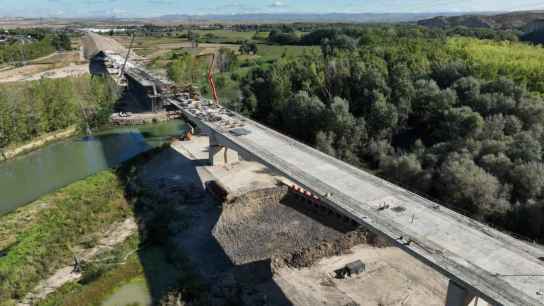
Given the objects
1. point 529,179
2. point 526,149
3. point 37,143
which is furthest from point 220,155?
point 37,143

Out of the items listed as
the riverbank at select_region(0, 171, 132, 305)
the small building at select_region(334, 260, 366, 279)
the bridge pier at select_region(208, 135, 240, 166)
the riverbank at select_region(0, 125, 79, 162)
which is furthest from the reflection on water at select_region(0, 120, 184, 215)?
the small building at select_region(334, 260, 366, 279)

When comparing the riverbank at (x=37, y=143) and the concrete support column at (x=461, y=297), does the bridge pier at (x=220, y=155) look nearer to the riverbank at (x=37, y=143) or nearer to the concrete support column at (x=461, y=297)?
the riverbank at (x=37, y=143)

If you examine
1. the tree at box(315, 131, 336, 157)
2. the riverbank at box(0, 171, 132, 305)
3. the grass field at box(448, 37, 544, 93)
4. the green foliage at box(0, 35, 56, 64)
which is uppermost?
the grass field at box(448, 37, 544, 93)

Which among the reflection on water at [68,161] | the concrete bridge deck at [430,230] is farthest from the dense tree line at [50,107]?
the concrete bridge deck at [430,230]

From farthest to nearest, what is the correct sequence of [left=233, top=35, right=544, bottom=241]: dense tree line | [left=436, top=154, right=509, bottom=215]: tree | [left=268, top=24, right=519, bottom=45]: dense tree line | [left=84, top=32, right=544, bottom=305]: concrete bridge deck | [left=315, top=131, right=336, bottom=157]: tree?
[left=268, top=24, right=519, bottom=45]: dense tree line, [left=315, top=131, right=336, bottom=157]: tree, [left=233, top=35, right=544, bottom=241]: dense tree line, [left=436, top=154, right=509, bottom=215]: tree, [left=84, top=32, right=544, bottom=305]: concrete bridge deck

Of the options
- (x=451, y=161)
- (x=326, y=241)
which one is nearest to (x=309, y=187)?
(x=326, y=241)

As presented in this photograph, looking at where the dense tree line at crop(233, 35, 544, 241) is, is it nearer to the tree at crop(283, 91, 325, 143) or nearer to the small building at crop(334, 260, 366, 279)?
the tree at crop(283, 91, 325, 143)

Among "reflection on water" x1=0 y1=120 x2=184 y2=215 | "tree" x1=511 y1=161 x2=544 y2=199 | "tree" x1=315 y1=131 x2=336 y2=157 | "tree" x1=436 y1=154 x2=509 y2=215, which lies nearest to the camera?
"tree" x1=436 y1=154 x2=509 y2=215

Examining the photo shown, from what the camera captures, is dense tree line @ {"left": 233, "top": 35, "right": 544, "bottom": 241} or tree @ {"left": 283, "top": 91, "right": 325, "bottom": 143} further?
tree @ {"left": 283, "top": 91, "right": 325, "bottom": 143}
